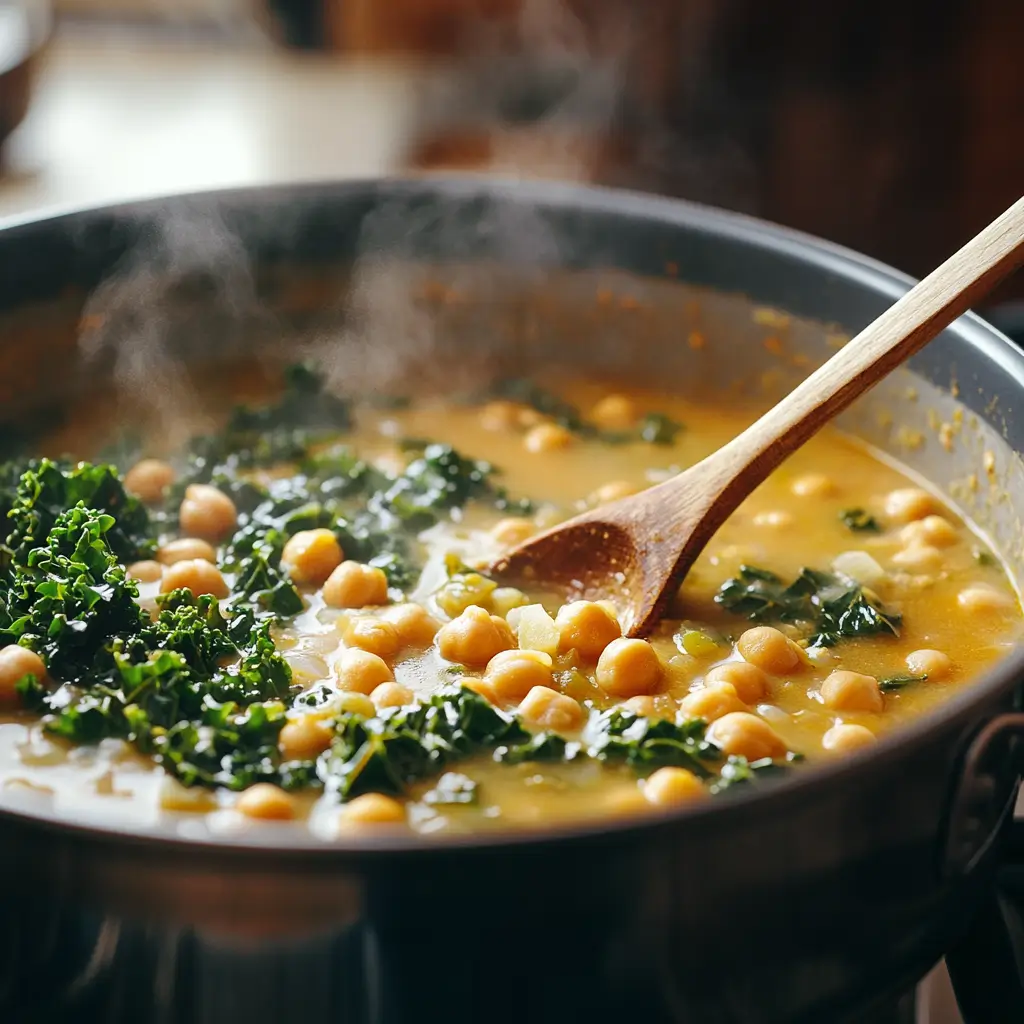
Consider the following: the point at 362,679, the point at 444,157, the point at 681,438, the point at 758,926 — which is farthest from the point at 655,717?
the point at 444,157

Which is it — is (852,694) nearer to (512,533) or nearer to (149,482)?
(512,533)

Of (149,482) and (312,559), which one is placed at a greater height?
(149,482)

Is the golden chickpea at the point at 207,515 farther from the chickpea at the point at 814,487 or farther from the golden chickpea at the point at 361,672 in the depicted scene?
the chickpea at the point at 814,487

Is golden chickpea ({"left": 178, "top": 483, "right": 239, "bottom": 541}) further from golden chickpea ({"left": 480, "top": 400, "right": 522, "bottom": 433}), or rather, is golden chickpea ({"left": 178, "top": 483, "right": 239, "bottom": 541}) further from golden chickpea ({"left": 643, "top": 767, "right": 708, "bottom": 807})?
golden chickpea ({"left": 643, "top": 767, "right": 708, "bottom": 807})

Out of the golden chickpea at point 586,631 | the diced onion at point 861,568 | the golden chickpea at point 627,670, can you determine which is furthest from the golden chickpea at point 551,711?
the diced onion at point 861,568

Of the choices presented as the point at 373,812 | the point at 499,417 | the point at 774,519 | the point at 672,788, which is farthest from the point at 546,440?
the point at 373,812

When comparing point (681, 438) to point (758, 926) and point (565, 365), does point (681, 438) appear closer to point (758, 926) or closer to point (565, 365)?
point (565, 365)
